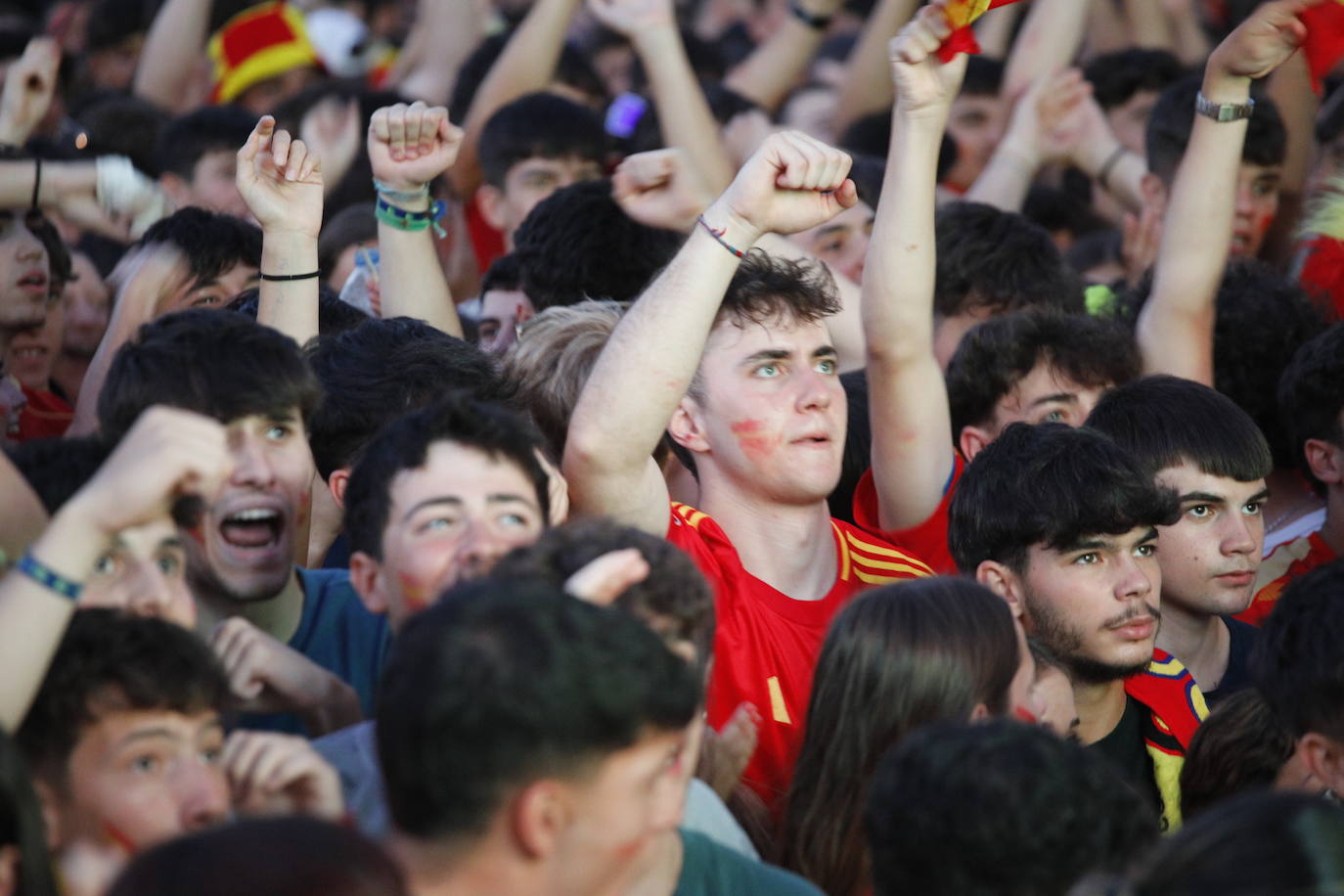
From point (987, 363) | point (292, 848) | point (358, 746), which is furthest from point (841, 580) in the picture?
point (292, 848)

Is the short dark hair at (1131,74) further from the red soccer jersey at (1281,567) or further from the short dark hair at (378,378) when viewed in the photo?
the short dark hair at (378,378)

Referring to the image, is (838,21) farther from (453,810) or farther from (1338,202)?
(453,810)

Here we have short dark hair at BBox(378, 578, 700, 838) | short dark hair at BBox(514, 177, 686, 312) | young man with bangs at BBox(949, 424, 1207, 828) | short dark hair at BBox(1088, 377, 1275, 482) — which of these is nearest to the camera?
short dark hair at BBox(378, 578, 700, 838)

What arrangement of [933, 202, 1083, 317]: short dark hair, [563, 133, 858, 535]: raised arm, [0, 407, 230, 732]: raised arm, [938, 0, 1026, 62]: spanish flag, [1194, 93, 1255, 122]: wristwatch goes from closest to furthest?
[0, 407, 230, 732]: raised arm
[563, 133, 858, 535]: raised arm
[938, 0, 1026, 62]: spanish flag
[1194, 93, 1255, 122]: wristwatch
[933, 202, 1083, 317]: short dark hair

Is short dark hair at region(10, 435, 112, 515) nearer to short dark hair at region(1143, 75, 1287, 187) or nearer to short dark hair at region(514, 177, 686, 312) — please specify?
short dark hair at region(514, 177, 686, 312)

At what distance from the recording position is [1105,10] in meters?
8.52

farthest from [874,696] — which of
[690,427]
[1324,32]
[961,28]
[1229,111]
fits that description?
[1324,32]

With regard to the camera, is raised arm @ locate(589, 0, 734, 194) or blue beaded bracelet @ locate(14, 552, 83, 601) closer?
blue beaded bracelet @ locate(14, 552, 83, 601)

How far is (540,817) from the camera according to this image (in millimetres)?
2115

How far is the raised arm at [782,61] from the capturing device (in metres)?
7.60

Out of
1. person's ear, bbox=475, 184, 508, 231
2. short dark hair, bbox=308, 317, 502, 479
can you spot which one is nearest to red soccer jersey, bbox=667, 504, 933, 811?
short dark hair, bbox=308, 317, 502, 479

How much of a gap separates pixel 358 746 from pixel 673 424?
1.36 meters

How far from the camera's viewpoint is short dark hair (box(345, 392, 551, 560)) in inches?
116

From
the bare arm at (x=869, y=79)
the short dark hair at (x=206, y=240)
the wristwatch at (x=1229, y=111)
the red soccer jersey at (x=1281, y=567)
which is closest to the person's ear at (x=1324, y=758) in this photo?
the red soccer jersey at (x=1281, y=567)
